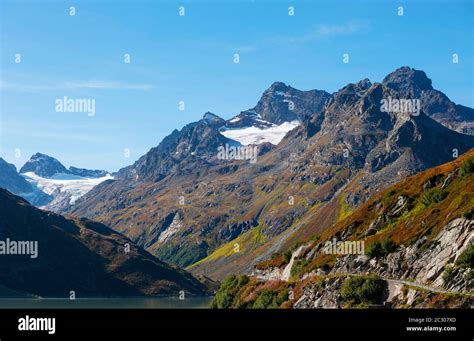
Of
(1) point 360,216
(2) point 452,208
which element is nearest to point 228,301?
(1) point 360,216

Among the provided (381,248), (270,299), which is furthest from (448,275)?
(270,299)

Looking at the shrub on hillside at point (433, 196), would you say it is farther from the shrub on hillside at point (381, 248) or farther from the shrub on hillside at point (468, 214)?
the shrub on hillside at point (468, 214)

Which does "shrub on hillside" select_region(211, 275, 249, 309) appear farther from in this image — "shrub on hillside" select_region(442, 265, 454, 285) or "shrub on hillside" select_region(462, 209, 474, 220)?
"shrub on hillside" select_region(442, 265, 454, 285)

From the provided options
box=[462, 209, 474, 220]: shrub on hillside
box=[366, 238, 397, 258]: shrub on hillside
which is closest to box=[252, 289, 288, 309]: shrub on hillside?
box=[366, 238, 397, 258]: shrub on hillside

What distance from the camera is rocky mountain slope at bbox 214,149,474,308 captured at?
83.9 meters

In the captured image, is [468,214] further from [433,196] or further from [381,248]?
[433,196]

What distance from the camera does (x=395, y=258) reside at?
338 ft

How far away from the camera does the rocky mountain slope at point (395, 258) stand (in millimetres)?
83875

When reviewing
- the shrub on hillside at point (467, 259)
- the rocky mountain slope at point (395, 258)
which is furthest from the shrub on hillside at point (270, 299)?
the shrub on hillside at point (467, 259)
